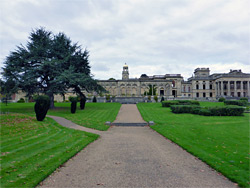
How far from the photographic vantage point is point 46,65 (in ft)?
93.1

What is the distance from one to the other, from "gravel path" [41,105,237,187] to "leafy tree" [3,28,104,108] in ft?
73.1

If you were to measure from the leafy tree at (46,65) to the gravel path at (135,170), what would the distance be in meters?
22.3

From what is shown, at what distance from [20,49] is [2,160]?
2878 cm

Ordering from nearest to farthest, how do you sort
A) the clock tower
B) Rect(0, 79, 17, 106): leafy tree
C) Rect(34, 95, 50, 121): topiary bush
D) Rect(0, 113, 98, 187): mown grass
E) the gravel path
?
the gravel path, Rect(0, 113, 98, 187): mown grass, Rect(34, 95, 50, 121): topiary bush, Rect(0, 79, 17, 106): leafy tree, the clock tower

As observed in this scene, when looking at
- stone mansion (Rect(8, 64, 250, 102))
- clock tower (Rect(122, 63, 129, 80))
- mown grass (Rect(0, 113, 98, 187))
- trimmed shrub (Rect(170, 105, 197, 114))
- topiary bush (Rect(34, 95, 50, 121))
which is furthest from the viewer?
clock tower (Rect(122, 63, 129, 80))

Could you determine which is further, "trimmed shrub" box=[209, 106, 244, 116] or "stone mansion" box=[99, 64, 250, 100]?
"stone mansion" box=[99, 64, 250, 100]

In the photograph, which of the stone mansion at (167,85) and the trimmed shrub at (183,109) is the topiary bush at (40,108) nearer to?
the trimmed shrub at (183,109)

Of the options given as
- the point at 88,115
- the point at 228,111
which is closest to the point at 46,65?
the point at 88,115

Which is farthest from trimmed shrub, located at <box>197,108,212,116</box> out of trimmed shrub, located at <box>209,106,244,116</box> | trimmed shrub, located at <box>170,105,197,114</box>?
trimmed shrub, located at <box>170,105,197,114</box>

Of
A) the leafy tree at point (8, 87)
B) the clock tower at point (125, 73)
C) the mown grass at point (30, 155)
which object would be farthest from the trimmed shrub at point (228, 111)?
the clock tower at point (125, 73)

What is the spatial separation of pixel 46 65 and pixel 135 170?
89.9ft

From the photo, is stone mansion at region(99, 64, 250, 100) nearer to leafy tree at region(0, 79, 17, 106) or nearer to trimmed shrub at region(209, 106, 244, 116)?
leafy tree at region(0, 79, 17, 106)

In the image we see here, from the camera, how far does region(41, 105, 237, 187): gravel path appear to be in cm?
516

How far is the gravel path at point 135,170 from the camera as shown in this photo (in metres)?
5.16
